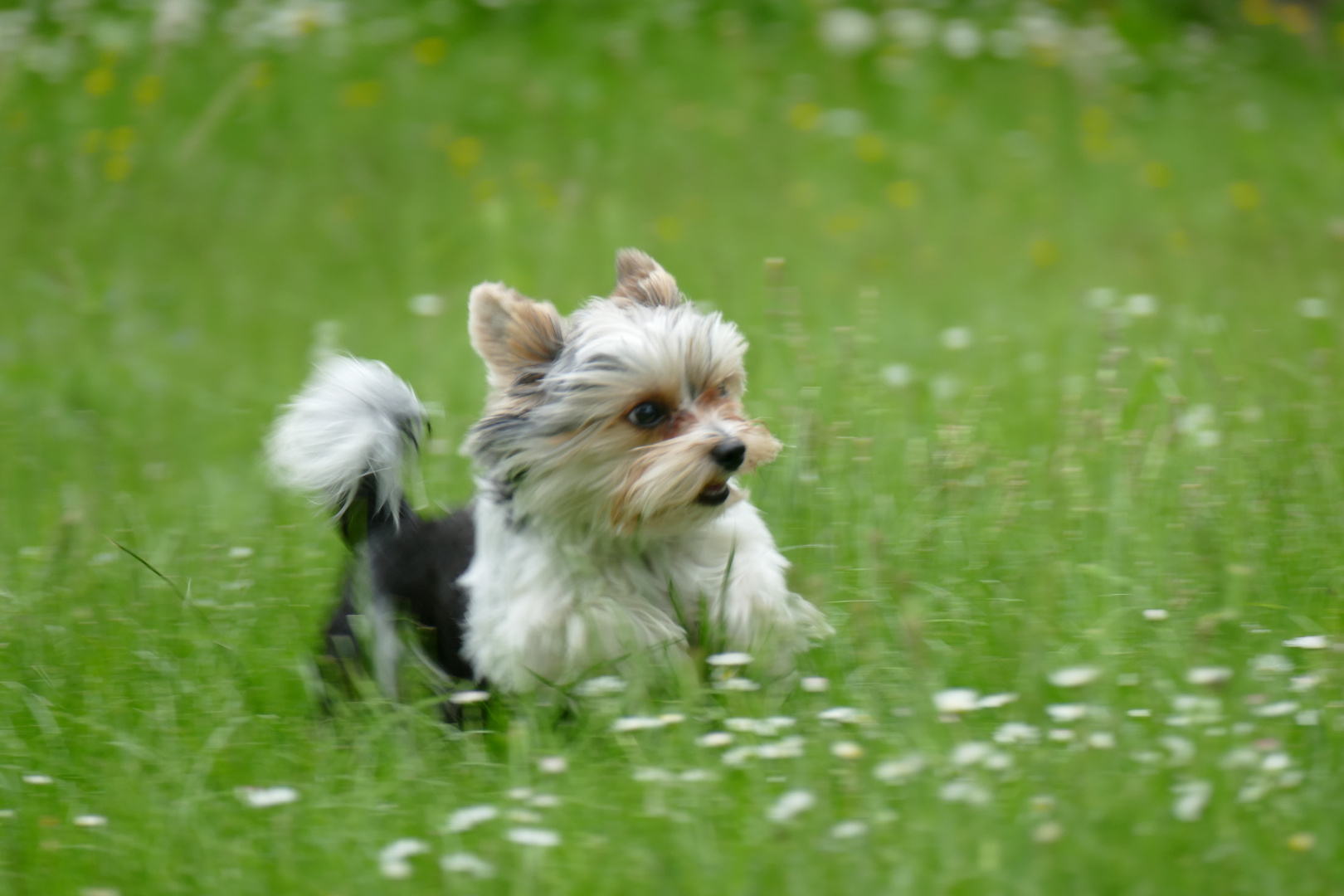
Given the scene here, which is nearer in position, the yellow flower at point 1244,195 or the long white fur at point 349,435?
the long white fur at point 349,435

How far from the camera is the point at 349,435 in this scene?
138 inches

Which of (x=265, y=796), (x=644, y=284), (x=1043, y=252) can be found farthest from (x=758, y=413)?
(x=1043, y=252)

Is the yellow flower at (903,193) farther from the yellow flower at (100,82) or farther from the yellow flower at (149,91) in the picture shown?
the yellow flower at (100,82)

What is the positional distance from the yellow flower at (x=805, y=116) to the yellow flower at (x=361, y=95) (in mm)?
3010

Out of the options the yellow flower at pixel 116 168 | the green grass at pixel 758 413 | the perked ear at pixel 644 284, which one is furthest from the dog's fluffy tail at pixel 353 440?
the yellow flower at pixel 116 168

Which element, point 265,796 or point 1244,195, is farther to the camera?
point 1244,195

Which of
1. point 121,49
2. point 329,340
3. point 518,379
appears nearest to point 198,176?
point 121,49

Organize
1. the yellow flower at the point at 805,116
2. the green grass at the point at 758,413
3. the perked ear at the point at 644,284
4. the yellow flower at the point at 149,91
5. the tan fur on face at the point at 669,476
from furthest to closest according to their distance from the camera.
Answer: the yellow flower at the point at 805,116, the yellow flower at the point at 149,91, the perked ear at the point at 644,284, the tan fur on face at the point at 669,476, the green grass at the point at 758,413

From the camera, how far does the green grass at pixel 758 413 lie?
9.11ft

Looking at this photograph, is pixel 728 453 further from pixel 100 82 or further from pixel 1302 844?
pixel 100 82

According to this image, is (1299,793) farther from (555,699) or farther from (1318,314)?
(1318,314)

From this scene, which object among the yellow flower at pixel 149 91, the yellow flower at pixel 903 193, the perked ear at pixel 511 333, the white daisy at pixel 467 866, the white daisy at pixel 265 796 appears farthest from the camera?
the yellow flower at pixel 149 91

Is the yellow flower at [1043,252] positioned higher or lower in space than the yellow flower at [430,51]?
lower

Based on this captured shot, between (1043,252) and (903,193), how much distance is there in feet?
3.88
